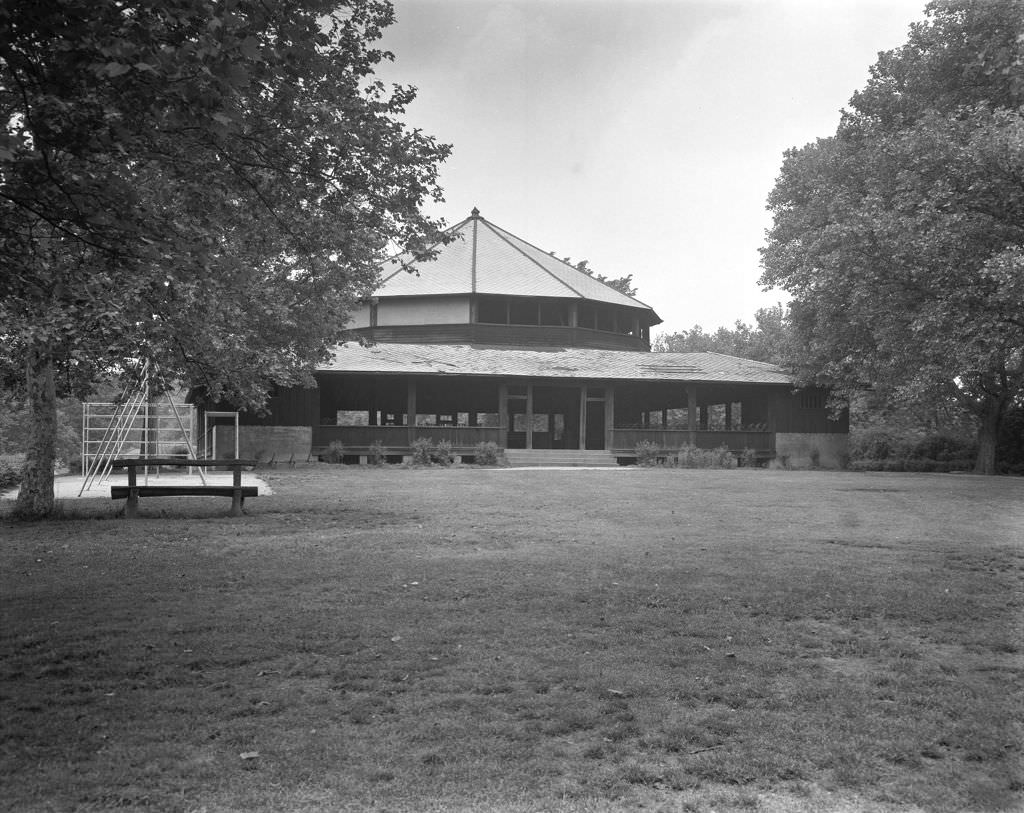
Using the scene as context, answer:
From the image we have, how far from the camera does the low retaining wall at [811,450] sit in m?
34.7

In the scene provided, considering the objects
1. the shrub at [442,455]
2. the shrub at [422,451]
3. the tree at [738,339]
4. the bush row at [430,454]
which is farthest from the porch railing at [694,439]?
the tree at [738,339]

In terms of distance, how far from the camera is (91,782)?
3875mm

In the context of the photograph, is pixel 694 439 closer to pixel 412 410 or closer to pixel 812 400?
pixel 812 400

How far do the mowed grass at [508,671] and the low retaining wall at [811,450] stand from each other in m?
23.7

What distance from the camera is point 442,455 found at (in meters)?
30.2

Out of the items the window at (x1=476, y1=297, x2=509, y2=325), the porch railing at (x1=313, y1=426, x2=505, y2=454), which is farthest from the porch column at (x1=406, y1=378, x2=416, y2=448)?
the window at (x1=476, y1=297, x2=509, y2=325)

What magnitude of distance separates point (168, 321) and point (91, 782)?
8.15 metres

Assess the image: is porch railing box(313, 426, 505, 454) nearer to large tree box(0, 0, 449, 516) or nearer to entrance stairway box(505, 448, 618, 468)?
entrance stairway box(505, 448, 618, 468)

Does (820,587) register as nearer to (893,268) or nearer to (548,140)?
(548,140)

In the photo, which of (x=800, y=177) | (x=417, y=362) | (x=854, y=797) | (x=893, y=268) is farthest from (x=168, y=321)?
(x=800, y=177)

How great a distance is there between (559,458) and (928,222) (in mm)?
15895

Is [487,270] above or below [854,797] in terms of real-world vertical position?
above

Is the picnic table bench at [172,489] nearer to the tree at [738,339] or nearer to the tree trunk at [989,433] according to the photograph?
the tree trunk at [989,433]

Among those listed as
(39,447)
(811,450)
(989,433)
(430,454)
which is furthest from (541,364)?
(39,447)
